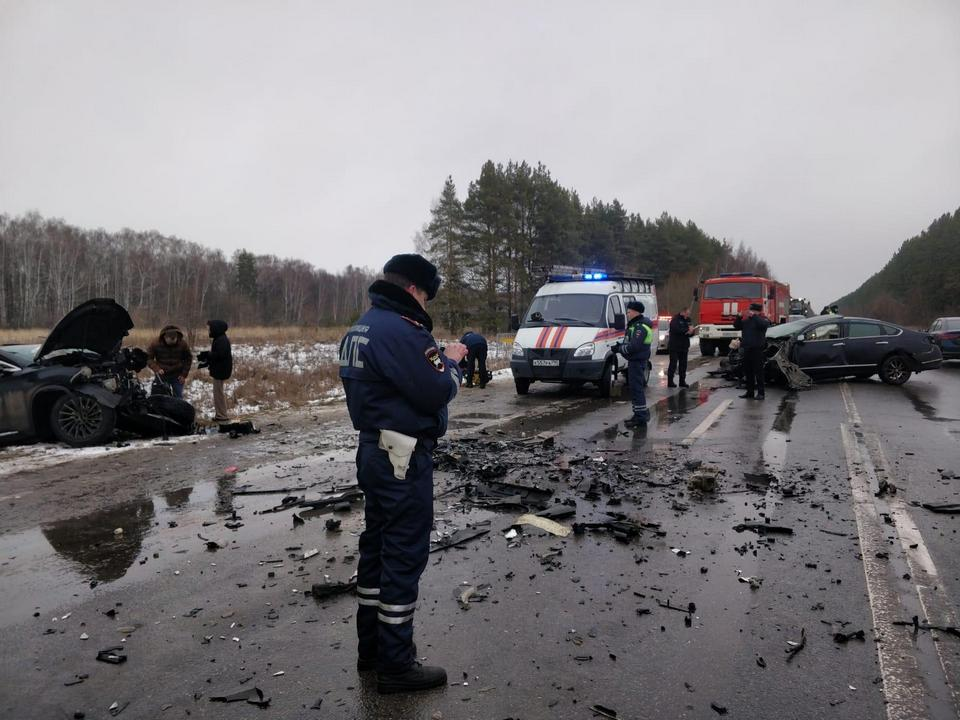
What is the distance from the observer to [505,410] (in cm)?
1183

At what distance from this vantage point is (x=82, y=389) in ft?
28.6

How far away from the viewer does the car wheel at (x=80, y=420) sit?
28.3 feet

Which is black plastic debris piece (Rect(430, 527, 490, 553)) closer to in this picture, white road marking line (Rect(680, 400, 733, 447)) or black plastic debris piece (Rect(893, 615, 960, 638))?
black plastic debris piece (Rect(893, 615, 960, 638))

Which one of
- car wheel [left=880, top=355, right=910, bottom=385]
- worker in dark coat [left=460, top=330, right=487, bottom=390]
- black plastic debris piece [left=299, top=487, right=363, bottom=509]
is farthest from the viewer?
worker in dark coat [left=460, top=330, right=487, bottom=390]

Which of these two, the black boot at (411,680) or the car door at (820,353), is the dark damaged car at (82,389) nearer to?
the black boot at (411,680)

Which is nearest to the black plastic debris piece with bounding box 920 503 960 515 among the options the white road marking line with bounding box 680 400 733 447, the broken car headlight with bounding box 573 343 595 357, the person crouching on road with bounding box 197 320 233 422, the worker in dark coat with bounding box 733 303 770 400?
the white road marking line with bounding box 680 400 733 447

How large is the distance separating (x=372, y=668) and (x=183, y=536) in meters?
2.76

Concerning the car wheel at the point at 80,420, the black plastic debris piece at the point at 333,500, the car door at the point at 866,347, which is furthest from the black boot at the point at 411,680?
the car door at the point at 866,347

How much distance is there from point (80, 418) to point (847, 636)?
9.26m

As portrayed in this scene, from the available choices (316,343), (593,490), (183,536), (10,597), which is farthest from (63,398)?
(316,343)

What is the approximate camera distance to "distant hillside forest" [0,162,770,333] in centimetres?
4428

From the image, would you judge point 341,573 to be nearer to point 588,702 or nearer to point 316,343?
point 588,702

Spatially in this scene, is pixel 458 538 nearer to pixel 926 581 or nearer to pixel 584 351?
pixel 926 581

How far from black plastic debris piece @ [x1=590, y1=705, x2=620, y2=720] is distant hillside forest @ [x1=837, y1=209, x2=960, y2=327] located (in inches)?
2910
